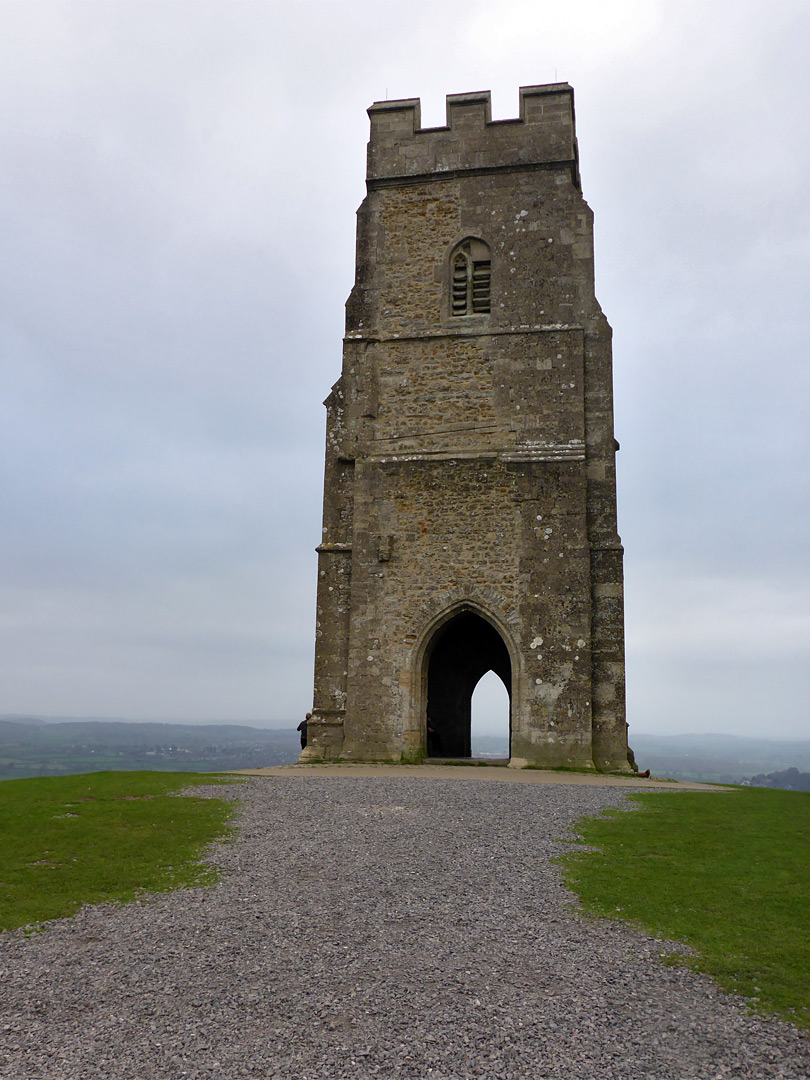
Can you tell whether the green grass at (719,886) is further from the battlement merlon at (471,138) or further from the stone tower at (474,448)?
the battlement merlon at (471,138)

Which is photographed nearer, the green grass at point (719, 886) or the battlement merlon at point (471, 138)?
the green grass at point (719, 886)

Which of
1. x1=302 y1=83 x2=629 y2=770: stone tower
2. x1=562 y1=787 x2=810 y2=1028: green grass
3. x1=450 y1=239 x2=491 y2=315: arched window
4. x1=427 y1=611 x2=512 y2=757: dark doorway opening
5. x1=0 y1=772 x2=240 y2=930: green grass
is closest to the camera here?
x1=562 y1=787 x2=810 y2=1028: green grass

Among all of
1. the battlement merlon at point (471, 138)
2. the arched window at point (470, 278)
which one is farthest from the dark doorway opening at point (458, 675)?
the battlement merlon at point (471, 138)

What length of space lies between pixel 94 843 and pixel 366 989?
13.6 feet

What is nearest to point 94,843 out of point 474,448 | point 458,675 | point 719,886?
point 719,886

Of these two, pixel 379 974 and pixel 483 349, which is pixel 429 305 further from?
pixel 379 974

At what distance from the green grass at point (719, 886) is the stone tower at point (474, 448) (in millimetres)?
5797

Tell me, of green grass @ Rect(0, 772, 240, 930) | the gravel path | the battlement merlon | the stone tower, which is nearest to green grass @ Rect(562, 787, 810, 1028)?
the gravel path

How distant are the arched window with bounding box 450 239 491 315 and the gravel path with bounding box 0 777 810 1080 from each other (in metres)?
13.1

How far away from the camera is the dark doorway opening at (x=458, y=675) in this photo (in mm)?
21203

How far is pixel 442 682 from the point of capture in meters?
21.6

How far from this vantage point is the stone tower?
1562cm

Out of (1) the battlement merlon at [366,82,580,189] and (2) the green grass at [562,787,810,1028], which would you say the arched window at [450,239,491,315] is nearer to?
(1) the battlement merlon at [366,82,580,189]

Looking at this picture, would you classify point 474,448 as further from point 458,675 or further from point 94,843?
point 94,843
